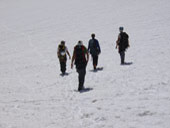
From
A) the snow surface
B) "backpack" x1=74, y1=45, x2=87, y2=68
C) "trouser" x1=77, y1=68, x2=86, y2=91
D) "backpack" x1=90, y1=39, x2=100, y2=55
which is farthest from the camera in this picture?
"backpack" x1=90, y1=39, x2=100, y2=55

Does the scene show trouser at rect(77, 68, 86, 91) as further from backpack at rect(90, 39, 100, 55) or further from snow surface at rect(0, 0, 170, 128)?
backpack at rect(90, 39, 100, 55)

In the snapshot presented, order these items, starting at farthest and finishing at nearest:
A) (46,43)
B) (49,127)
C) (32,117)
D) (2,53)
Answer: (46,43), (2,53), (32,117), (49,127)

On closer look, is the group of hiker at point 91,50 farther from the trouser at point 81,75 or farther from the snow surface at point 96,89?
the snow surface at point 96,89

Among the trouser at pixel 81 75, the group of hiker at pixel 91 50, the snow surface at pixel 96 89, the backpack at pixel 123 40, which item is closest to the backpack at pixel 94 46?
the group of hiker at pixel 91 50

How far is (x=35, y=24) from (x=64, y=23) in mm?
5719

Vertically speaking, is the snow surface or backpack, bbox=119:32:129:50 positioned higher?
backpack, bbox=119:32:129:50

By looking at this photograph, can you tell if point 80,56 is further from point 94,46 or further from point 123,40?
point 123,40

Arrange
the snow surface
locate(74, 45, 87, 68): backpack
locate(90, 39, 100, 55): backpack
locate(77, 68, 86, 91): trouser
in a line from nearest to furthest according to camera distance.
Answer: the snow surface, locate(74, 45, 87, 68): backpack, locate(77, 68, 86, 91): trouser, locate(90, 39, 100, 55): backpack

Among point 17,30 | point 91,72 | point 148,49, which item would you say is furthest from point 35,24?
point 91,72

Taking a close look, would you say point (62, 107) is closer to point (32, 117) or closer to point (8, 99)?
point (32, 117)

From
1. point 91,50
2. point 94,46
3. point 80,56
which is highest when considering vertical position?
point 94,46

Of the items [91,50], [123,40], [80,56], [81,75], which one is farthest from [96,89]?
[123,40]

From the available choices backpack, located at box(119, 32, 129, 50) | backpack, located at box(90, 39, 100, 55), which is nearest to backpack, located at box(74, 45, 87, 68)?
backpack, located at box(90, 39, 100, 55)

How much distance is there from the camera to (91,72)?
13.5 meters
